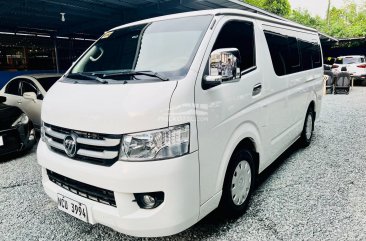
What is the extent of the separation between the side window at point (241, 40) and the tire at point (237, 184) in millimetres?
835

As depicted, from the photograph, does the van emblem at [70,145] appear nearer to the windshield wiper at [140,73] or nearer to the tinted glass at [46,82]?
the windshield wiper at [140,73]

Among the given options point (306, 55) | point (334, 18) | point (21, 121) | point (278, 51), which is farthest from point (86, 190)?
point (334, 18)

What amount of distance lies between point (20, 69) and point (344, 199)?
608 inches

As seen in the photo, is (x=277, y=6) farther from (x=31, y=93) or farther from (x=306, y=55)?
(x=31, y=93)

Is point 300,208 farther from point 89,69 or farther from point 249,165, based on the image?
point 89,69

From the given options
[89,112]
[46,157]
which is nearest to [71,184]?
[46,157]

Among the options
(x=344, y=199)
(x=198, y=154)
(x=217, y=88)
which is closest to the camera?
(x=198, y=154)

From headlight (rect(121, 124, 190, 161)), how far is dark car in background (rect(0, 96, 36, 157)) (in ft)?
11.6

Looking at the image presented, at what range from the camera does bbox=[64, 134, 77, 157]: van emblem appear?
84.1 inches

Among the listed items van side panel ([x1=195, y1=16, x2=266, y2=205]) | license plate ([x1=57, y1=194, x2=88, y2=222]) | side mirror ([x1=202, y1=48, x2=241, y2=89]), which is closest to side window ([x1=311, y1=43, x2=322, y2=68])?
van side panel ([x1=195, y1=16, x2=266, y2=205])

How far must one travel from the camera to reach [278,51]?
11.1 ft

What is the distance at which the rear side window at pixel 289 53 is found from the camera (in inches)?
129

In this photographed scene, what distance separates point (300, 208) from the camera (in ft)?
9.53

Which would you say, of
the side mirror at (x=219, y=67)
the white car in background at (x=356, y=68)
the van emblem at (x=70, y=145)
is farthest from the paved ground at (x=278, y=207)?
the white car in background at (x=356, y=68)
